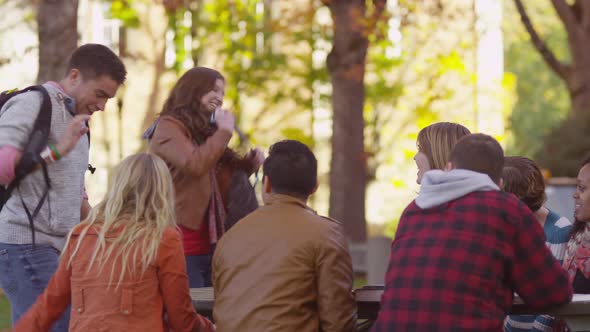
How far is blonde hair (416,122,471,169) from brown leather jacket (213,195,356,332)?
65 centimetres

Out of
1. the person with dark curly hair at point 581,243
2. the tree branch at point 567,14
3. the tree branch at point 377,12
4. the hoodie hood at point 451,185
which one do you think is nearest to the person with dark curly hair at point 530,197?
the person with dark curly hair at point 581,243

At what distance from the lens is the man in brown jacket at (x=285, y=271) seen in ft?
16.6

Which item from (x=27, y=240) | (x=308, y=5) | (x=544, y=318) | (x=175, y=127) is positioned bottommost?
(x=544, y=318)

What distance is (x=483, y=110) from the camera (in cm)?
2919

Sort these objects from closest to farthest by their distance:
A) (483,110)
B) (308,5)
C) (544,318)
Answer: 1. (544,318)
2. (308,5)
3. (483,110)

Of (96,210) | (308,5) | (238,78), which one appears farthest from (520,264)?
(238,78)

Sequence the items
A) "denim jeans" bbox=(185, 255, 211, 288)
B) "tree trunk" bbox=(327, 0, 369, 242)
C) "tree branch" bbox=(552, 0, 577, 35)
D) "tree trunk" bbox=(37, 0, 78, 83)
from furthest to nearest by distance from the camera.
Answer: "tree trunk" bbox=(327, 0, 369, 242), "tree branch" bbox=(552, 0, 577, 35), "tree trunk" bbox=(37, 0, 78, 83), "denim jeans" bbox=(185, 255, 211, 288)

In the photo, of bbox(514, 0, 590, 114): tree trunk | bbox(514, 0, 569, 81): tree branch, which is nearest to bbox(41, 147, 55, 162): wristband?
bbox(514, 0, 569, 81): tree branch

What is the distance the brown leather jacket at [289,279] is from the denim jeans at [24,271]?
868 mm

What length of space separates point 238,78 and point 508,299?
68.8 ft

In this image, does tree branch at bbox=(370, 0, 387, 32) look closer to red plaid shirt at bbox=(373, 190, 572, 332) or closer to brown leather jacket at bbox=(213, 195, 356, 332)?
brown leather jacket at bbox=(213, 195, 356, 332)

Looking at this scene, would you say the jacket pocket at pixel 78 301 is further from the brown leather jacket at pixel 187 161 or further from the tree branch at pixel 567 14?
the tree branch at pixel 567 14

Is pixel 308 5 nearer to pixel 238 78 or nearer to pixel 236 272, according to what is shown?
pixel 238 78

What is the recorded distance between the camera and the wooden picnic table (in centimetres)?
483
